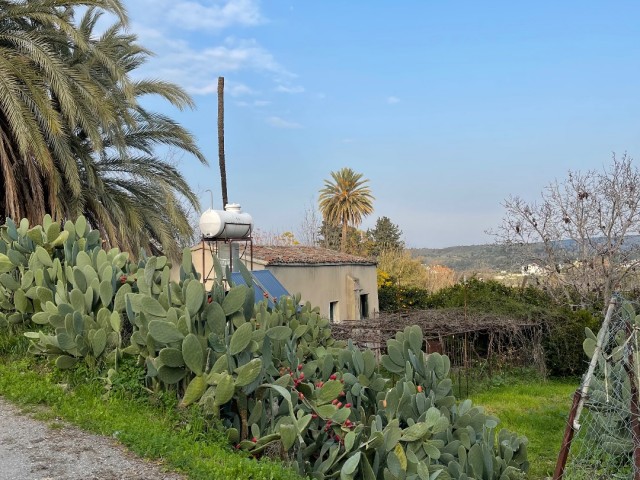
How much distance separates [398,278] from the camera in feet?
99.3

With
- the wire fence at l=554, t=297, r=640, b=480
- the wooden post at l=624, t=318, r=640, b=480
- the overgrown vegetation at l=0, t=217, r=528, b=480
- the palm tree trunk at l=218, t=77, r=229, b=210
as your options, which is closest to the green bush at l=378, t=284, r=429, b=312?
the palm tree trunk at l=218, t=77, r=229, b=210

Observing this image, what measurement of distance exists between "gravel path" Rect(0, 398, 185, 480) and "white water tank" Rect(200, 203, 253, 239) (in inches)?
289

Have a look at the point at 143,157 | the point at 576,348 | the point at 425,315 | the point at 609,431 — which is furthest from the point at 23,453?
the point at 576,348

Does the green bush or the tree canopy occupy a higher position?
the tree canopy

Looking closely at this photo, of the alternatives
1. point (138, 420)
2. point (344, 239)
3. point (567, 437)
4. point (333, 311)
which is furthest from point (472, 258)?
point (138, 420)

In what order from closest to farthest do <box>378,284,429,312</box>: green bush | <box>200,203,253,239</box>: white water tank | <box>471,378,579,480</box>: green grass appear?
1. <box>471,378,579,480</box>: green grass
2. <box>200,203,253,239</box>: white water tank
3. <box>378,284,429,312</box>: green bush

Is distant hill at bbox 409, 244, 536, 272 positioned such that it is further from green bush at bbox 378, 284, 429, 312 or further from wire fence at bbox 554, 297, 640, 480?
wire fence at bbox 554, 297, 640, 480

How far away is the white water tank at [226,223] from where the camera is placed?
37.3ft

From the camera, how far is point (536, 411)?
1120cm

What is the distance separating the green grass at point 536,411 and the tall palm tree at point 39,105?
8625 mm

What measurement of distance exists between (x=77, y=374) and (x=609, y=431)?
4.06 metres

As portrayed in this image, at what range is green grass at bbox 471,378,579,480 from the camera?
855cm

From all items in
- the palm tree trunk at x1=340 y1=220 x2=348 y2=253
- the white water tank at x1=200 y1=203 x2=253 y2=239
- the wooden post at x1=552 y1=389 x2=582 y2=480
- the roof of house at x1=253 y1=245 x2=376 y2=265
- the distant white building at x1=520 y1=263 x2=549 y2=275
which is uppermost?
the palm tree trunk at x1=340 y1=220 x2=348 y2=253

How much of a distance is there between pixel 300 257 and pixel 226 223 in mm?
6263
